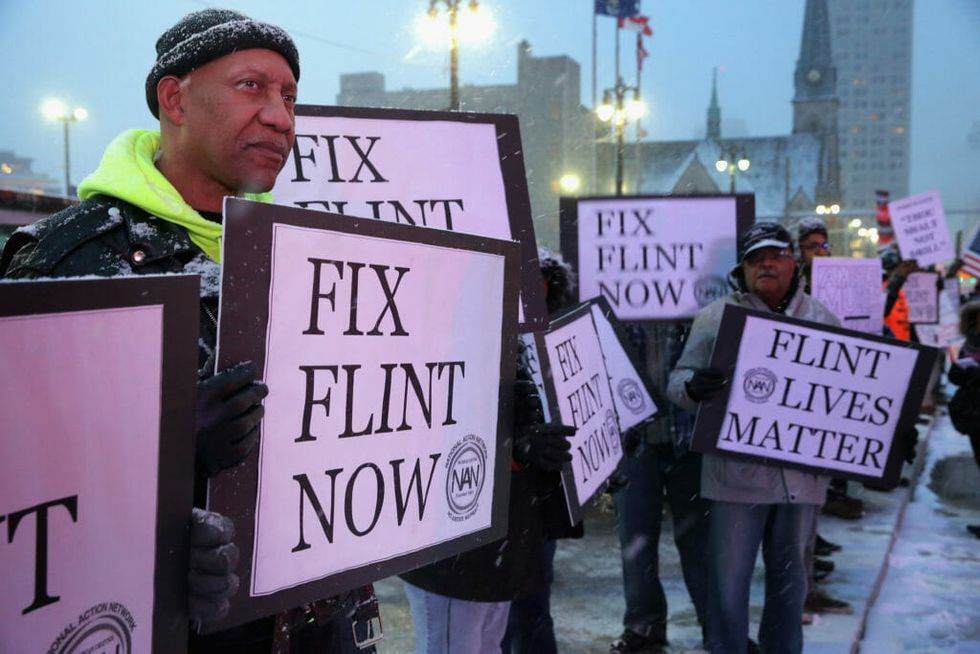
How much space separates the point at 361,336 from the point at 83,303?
25.5 inches

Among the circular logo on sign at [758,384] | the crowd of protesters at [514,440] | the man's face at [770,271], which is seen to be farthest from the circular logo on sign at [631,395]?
the man's face at [770,271]

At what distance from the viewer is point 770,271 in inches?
156

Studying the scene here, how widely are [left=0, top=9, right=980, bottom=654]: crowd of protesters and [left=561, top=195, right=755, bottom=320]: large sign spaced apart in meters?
0.27

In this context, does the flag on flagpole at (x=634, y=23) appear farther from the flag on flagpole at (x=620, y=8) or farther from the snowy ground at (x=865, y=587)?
the snowy ground at (x=865, y=587)

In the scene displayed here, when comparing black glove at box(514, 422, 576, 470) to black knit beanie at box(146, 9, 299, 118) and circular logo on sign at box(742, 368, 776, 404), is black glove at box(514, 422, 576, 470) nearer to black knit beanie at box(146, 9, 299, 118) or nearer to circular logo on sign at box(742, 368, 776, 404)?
black knit beanie at box(146, 9, 299, 118)

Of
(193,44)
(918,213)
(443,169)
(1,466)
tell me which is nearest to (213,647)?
(1,466)

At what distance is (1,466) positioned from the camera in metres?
1.09

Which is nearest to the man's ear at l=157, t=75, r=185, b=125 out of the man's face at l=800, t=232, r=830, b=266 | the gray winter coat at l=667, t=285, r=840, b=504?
the gray winter coat at l=667, t=285, r=840, b=504

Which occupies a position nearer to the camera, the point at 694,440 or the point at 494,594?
the point at 494,594

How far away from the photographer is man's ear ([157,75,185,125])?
176 cm

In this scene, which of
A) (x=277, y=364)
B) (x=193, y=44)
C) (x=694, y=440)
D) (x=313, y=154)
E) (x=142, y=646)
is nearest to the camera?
(x=142, y=646)

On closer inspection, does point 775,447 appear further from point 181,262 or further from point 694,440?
point 181,262

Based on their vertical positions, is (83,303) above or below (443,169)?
below

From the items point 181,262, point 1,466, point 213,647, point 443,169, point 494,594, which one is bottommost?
point 494,594
